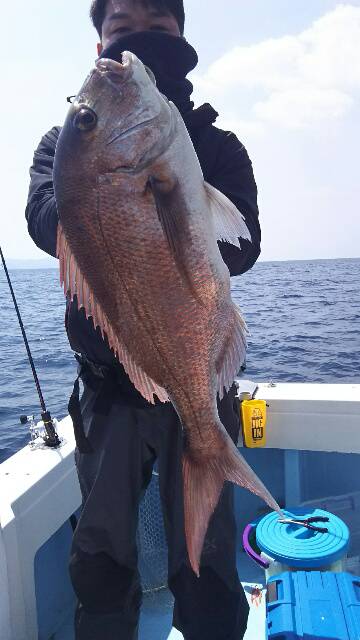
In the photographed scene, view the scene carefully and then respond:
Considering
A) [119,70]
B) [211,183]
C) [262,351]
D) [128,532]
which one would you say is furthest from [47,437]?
[262,351]

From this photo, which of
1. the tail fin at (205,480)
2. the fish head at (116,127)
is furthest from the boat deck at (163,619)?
the fish head at (116,127)

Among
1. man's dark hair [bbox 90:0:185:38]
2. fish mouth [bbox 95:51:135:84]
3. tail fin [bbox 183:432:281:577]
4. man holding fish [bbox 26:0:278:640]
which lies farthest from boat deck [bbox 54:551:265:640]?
man's dark hair [bbox 90:0:185:38]

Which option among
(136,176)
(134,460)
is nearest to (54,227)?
(136,176)

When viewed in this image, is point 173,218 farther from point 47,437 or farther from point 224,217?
point 47,437

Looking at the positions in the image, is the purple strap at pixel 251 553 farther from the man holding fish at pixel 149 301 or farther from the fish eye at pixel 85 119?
the fish eye at pixel 85 119

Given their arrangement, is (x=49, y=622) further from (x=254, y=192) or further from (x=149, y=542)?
(x=254, y=192)

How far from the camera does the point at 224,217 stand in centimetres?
184

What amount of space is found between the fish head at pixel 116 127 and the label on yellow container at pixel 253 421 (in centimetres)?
258

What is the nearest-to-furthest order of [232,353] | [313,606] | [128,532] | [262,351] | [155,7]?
[232,353] → [155,7] → [128,532] → [313,606] → [262,351]

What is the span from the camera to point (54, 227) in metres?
2.02

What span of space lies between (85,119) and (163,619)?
309 cm

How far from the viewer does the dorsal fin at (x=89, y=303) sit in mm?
1799

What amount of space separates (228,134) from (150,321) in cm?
101

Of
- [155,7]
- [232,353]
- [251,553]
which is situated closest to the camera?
[232,353]
